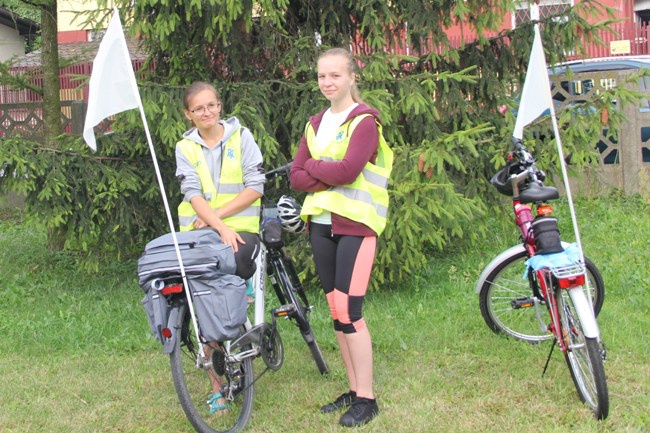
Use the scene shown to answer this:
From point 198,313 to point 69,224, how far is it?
3226 mm

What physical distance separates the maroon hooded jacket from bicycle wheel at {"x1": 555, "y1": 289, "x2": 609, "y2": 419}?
3.74 ft

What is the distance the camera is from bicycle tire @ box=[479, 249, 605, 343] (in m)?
4.89

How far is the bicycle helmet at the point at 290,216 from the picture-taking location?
426 centimetres

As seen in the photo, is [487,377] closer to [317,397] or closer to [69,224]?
[317,397]

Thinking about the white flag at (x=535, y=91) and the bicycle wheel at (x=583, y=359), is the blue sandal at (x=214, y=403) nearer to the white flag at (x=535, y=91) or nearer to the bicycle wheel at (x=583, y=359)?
the bicycle wheel at (x=583, y=359)

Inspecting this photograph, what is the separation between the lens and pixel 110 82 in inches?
154

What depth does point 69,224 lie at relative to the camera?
6477mm

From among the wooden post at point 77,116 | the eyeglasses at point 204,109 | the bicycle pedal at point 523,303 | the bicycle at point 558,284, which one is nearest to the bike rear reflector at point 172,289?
the eyeglasses at point 204,109

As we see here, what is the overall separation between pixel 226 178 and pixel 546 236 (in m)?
1.74

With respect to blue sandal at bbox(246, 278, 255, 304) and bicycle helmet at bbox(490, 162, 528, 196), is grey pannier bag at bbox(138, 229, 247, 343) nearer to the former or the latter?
blue sandal at bbox(246, 278, 255, 304)

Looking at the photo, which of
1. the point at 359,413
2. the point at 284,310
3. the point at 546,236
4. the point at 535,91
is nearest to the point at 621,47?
the point at 535,91

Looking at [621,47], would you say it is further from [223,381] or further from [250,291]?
[223,381]

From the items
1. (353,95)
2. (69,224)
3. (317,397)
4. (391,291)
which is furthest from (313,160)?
(69,224)

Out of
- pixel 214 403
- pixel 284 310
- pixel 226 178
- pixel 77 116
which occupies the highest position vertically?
pixel 77 116
